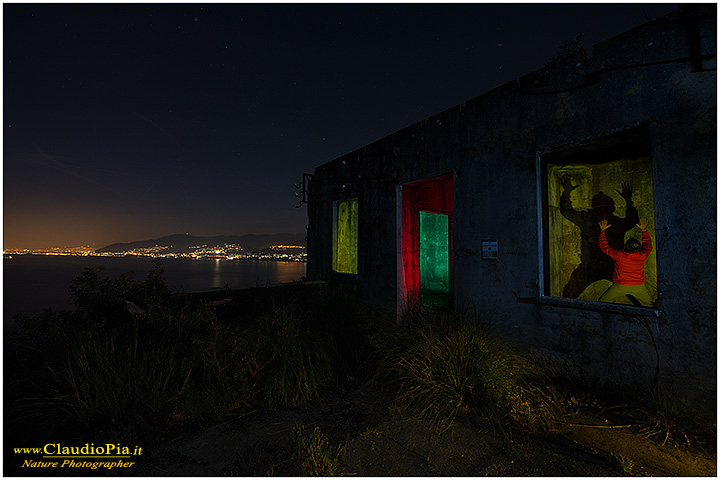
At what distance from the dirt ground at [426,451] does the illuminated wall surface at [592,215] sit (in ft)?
6.57

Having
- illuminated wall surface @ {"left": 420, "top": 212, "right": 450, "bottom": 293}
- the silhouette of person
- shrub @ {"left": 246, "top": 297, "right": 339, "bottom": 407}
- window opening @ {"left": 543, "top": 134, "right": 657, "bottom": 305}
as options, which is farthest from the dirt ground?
illuminated wall surface @ {"left": 420, "top": 212, "right": 450, "bottom": 293}

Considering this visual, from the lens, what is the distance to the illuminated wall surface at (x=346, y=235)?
26.7 ft

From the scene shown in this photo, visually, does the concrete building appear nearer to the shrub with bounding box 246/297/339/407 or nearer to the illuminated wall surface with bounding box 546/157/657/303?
the illuminated wall surface with bounding box 546/157/657/303

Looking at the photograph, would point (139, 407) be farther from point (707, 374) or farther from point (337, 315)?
point (707, 374)

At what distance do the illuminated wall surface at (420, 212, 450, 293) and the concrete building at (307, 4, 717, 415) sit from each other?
2.10 metres

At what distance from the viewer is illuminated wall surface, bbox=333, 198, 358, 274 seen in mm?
8133

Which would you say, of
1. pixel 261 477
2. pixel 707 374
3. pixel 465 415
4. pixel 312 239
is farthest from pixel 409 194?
pixel 261 477

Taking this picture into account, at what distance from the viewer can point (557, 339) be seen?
3.72 metres

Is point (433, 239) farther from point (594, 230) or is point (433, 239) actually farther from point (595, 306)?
point (595, 306)

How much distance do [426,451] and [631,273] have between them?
11.2 feet

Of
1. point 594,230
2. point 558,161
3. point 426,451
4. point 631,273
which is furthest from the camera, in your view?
point 594,230

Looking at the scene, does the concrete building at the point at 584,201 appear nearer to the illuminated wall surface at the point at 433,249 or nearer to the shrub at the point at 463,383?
the shrub at the point at 463,383

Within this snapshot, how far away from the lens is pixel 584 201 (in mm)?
4898

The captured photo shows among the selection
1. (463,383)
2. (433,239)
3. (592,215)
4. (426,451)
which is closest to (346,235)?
(433,239)
